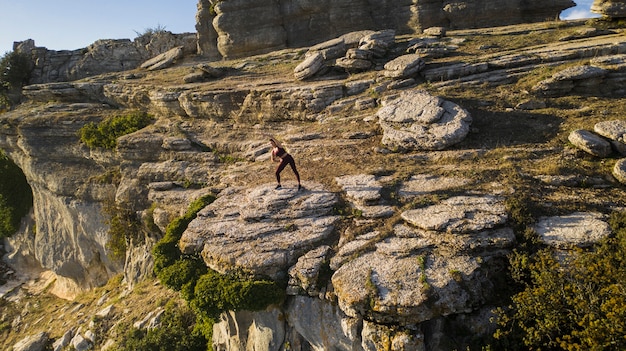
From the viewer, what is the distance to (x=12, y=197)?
2705 centimetres

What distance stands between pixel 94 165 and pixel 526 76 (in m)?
23.2

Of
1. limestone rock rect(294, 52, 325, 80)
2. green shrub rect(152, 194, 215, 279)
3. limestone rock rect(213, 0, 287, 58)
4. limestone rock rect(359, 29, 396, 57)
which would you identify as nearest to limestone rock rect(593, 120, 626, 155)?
limestone rock rect(359, 29, 396, 57)

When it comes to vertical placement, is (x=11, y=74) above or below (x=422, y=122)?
above

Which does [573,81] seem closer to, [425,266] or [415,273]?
[425,266]

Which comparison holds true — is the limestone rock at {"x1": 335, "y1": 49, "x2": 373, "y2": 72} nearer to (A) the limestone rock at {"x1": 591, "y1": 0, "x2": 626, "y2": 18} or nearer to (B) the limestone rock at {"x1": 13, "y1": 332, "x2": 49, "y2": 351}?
(A) the limestone rock at {"x1": 591, "y1": 0, "x2": 626, "y2": 18}

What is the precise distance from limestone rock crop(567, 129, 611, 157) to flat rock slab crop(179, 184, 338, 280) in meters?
8.42

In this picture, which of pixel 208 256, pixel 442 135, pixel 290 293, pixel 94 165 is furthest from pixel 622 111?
pixel 94 165

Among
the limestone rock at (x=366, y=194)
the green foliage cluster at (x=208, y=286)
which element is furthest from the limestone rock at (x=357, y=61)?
the green foliage cluster at (x=208, y=286)

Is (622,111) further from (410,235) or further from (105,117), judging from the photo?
(105,117)

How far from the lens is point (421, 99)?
50.9ft

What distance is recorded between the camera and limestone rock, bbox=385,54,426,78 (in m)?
18.2

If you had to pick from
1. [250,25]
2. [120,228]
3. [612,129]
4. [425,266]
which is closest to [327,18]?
[250,25]

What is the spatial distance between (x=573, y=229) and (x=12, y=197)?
3363 centimetres

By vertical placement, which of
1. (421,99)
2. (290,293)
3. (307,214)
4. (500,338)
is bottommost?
(500,338)
